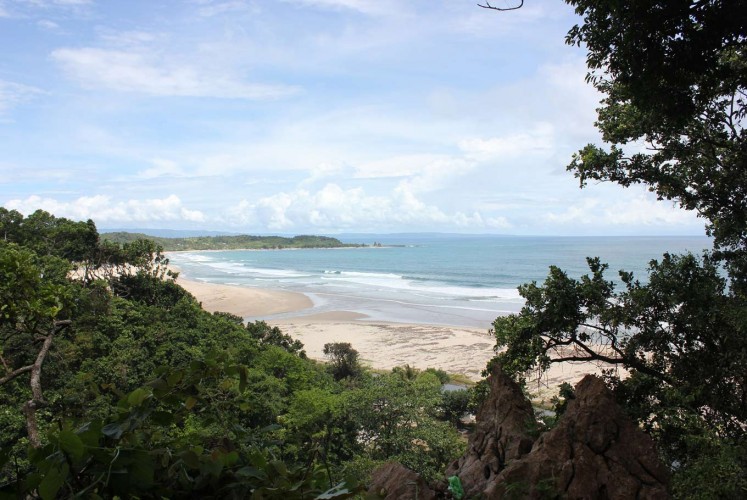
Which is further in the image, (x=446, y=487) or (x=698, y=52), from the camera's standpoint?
Answer: (x=698, y=52)

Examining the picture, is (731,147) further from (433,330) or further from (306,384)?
(433,330)

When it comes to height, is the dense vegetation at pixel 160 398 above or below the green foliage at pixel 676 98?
below

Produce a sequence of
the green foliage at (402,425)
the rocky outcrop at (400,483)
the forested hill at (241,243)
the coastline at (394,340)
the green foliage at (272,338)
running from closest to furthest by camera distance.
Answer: the rocky outcrop at (400,483), the green foliage at (402,425), the green foliage at (272,338), the coastline at (394,340), the forested hill at (241,243)

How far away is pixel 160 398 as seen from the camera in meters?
1.02

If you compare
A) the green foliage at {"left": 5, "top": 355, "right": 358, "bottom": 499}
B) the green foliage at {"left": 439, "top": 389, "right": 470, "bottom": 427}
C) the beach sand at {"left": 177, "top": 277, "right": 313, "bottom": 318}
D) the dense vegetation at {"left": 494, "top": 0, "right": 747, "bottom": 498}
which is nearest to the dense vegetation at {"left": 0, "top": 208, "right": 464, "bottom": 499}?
the green foliage at {"left": 5, "top": 355, "right": 358, "bottom": 499}

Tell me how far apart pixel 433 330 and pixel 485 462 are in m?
30.2

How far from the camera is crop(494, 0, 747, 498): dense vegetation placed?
5.25 m

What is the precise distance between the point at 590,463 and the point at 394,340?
28.7m

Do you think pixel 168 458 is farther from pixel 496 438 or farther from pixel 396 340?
pixel 396 340

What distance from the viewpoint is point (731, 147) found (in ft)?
23.1

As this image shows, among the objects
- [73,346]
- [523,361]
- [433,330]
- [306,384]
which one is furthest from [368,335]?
[523,361]

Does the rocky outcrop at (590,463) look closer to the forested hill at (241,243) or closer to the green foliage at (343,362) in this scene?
the green foliage at (343,362)

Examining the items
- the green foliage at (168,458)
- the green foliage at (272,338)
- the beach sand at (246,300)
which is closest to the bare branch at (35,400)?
the green foliage at (168,458)

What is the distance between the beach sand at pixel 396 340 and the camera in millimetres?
25922
